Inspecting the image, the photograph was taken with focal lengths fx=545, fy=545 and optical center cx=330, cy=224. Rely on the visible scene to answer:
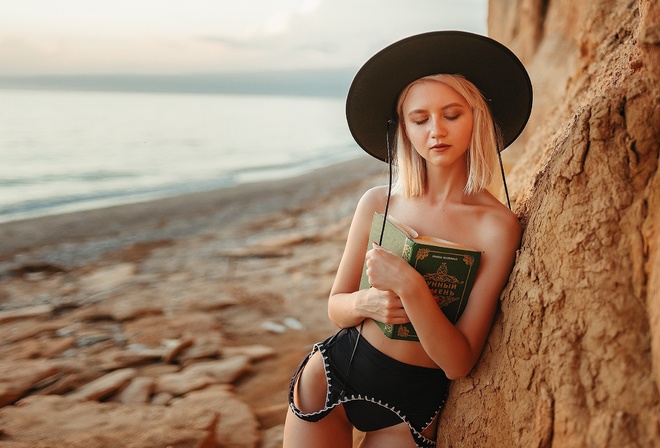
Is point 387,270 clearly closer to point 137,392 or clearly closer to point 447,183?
point 447,183

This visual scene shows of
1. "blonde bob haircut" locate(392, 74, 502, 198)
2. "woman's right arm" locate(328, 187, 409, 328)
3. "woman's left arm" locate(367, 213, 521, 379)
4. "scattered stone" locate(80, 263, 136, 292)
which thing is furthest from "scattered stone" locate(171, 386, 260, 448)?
"scattered stone" locate(80, 263, 136, 292)

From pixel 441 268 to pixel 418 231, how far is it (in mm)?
240

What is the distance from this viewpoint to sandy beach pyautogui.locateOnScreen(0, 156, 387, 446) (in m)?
4.18

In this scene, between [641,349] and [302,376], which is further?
[302,376]

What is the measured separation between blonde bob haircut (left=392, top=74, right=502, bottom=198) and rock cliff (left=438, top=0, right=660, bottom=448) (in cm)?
22

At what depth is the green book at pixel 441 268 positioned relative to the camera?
5.98 feet

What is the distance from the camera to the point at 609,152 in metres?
1.48

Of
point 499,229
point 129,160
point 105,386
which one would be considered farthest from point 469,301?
point 129,160

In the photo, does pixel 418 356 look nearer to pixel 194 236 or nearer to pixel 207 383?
pixel 207 383

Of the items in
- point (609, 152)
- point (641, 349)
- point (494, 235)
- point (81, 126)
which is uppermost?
point (609, 152)

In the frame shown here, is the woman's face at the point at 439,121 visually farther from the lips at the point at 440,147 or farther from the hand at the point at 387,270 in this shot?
the hand at the point at 387,270

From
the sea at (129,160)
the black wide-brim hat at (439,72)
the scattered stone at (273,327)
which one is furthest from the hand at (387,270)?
the sea at (129,160)

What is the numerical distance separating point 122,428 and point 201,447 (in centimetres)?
46

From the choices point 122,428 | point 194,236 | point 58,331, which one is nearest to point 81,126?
point 194,236
